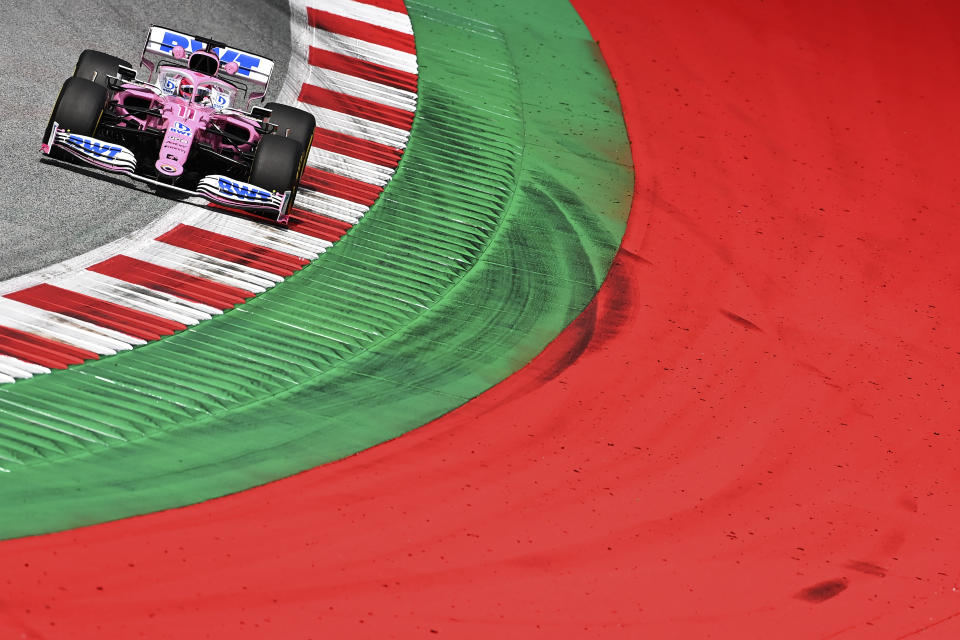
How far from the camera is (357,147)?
11.1 m

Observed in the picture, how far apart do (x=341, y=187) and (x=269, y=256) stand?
4.55 ft

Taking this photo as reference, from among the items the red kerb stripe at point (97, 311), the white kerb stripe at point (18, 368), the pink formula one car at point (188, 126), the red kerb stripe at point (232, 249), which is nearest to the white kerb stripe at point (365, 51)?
the pink formula one car at point (188, 126)

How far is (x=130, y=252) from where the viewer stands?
9.04 metres

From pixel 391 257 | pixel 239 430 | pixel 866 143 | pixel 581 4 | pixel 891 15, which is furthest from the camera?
pixel 891 15

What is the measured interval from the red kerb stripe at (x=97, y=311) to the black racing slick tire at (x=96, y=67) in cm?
227

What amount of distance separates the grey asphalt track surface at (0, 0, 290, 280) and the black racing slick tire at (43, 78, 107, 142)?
56cm

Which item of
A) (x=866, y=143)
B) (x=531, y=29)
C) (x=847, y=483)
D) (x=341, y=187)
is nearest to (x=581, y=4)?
(x=531, y=29)

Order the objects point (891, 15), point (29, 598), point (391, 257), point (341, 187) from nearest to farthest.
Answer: point (29, 598), point (391, 257), point (341, 187), point (891, 15)

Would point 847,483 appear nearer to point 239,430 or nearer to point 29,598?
point 239,430

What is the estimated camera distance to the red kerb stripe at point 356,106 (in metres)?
11.6

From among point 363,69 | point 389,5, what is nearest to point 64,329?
point 363,69

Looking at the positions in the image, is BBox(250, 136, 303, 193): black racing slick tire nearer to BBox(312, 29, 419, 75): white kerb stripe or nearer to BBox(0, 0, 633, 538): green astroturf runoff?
BBox(0, 0, 633, 538): green astroturf runoff

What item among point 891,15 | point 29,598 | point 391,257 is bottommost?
point 29,598

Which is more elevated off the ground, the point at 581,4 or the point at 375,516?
the point at 581,4
